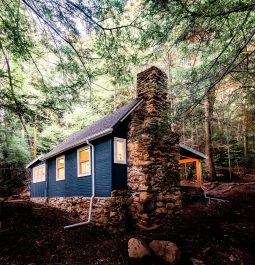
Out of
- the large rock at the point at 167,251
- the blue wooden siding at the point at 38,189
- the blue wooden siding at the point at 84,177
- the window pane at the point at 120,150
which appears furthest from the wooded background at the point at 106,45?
the blue wooden siding at the point at 38,189

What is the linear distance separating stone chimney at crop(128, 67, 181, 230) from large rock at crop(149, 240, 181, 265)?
2285 millimetres

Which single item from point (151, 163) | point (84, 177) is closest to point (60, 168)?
point (84, 177)

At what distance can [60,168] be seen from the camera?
1288 centimetres

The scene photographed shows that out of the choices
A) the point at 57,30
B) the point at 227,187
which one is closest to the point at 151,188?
the point at 57,30

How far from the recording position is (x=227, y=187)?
1412 centimetres

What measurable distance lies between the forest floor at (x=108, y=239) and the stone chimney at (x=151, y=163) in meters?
0.71

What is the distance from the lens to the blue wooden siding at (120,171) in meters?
8.99

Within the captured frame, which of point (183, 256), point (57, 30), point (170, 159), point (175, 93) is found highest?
point (57, 30)

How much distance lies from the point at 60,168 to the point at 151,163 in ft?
20.0

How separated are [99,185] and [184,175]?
12.4 meters

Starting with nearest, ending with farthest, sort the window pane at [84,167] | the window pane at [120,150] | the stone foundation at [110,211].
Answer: the stone foundation at [110,211], the window pane at [120,150], the window pane at [84,167]

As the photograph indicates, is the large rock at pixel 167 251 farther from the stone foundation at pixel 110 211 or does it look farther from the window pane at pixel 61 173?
the window pane at pixel 61 173

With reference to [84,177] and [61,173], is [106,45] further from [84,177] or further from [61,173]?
[61,173]

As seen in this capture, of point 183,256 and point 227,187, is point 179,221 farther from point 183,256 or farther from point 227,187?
point 227,187
